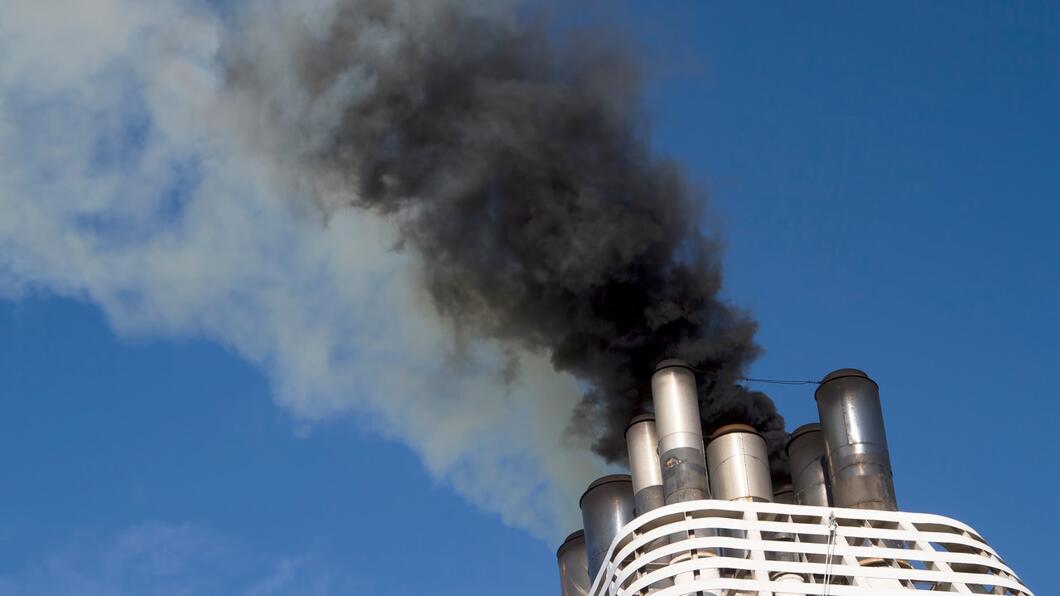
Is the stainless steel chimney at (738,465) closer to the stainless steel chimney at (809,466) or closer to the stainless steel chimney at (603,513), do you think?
the stainless steel chimney at (809,466)

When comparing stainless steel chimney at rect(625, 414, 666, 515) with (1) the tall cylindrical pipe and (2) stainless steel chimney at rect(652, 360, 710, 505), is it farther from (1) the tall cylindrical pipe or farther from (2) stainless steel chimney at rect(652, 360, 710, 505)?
(1) the tall cylindrical pipe

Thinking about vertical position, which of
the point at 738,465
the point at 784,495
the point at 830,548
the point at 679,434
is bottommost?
the point at 830,548

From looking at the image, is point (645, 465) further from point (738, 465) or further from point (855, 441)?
point (855, 441)

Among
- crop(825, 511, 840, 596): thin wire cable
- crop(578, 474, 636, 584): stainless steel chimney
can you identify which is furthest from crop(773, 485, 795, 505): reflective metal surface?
crop(825, 511, 840, 596): thin wire cable

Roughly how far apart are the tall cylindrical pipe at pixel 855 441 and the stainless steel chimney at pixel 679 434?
2.27 metres

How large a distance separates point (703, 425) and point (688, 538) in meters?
6.37

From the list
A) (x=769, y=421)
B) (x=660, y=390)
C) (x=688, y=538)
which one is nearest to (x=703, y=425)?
(x=769, y=421)

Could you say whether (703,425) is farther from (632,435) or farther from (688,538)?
(688,538)

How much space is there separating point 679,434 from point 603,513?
246 centimetres

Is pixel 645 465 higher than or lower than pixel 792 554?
higher

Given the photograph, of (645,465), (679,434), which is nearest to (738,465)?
(679,434)

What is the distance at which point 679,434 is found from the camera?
31.7 meters

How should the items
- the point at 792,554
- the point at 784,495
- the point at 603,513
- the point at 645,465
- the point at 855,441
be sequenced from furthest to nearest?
the point at 784,495, the point at 603,513, the point at 645,465, the point at 855,441, the point at 792,554

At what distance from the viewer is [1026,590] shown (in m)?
29.6
